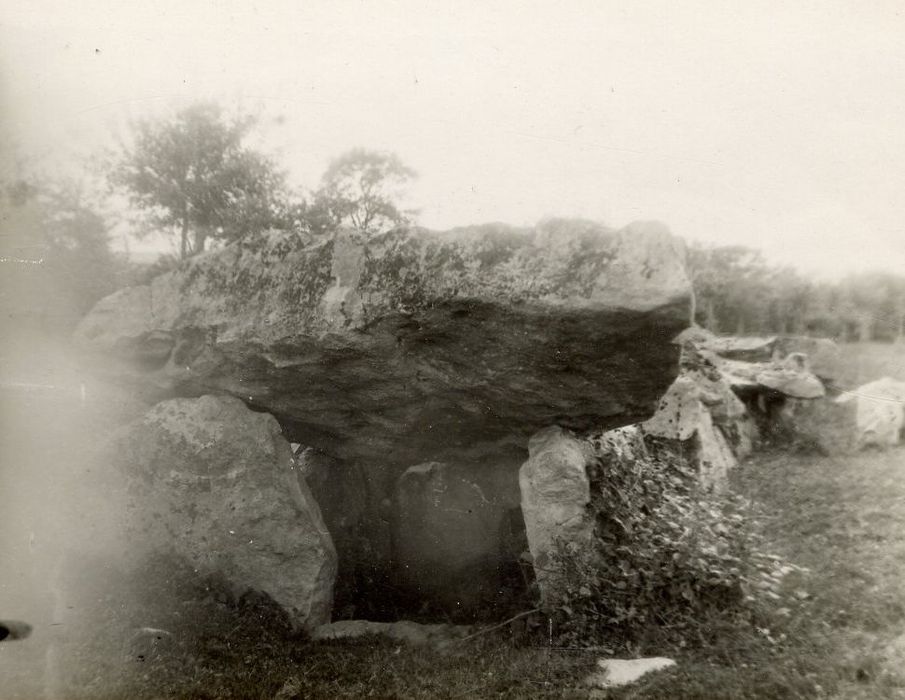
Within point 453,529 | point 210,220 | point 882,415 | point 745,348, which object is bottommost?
point 453,529

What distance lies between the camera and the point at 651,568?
559 cm

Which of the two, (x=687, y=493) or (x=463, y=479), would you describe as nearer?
(x=687, y=493)

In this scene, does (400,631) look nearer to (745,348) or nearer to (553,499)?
(553,499)

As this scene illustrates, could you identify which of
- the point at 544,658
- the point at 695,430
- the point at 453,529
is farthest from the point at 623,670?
the point at 695,430

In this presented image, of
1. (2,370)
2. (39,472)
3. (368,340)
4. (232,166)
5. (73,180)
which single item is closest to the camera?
(368,340)

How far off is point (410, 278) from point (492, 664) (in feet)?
10.9

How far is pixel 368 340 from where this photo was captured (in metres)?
5.62

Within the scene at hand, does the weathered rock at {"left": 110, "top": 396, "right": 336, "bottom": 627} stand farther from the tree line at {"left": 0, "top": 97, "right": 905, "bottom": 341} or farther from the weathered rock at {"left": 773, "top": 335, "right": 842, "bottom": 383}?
the weathered rock at {"left": 773, "top": 335, "right": 842, "bottom": 383}

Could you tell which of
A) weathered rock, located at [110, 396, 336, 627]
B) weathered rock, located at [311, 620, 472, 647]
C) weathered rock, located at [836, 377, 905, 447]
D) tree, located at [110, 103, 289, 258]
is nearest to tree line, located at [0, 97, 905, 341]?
tree, located at [110, 103, 289, 258]

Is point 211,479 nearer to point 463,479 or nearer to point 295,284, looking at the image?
point 295,284

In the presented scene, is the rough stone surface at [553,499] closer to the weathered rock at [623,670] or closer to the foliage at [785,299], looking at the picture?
the weathered rock at [623,670]

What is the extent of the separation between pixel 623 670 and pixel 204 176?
11812mm

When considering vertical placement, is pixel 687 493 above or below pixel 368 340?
below

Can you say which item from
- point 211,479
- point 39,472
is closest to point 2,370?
point 39,472
